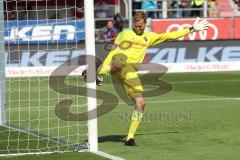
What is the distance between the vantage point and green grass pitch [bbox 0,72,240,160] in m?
11.8

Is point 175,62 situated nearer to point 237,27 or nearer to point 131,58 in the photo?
point 237,27

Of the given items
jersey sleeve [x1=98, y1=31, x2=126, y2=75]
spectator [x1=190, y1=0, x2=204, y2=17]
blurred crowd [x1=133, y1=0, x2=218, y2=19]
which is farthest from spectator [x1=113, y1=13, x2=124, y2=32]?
jersey sleeve [x1=98, y1=31, x2=126, y2=75]

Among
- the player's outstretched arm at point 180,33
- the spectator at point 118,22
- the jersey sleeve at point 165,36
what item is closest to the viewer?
the player's outstretched arm at point 180,33

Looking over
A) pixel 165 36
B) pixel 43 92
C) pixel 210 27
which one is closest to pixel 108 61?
pixel 165 36

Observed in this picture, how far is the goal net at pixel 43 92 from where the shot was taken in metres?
13.1

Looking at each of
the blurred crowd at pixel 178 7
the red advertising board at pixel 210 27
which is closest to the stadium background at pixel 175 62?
the red advertising board at pixel 210 27

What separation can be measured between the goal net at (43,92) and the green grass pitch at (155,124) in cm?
2

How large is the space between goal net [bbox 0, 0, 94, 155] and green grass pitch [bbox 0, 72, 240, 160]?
0.08ft

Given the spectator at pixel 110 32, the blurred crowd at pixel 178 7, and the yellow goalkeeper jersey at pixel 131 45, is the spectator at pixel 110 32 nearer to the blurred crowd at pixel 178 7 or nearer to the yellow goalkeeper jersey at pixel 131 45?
the blurred crowd at pixel 178 7

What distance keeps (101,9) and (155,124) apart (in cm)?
2159

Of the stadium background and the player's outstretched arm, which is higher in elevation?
the player's outstretched arm

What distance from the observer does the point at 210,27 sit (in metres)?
33.5

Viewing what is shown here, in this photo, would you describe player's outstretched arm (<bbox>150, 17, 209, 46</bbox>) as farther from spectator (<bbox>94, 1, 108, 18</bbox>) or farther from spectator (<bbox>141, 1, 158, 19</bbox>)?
spectator (<bbox>94, 1, 108, 18</bbox>)

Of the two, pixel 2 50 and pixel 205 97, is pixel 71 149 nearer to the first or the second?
pixel 2 50
